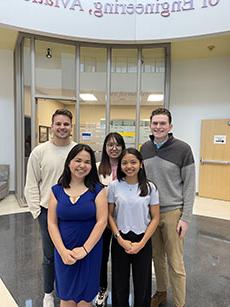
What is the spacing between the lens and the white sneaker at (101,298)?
197 centimetres

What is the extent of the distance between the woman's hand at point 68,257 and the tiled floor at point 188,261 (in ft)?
2.78

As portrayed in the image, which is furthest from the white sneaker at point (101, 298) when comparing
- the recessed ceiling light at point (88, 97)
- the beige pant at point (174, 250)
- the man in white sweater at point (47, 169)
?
the recessed ceiling light at point (88, 97)

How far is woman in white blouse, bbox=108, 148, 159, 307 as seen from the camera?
5.35ft

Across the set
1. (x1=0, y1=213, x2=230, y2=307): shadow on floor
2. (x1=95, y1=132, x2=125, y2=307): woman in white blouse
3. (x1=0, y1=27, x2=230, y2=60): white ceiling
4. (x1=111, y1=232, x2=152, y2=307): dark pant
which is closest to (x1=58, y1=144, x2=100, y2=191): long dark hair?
(x1=95, y1=132, x2=125, y2=307): woman in white blouse

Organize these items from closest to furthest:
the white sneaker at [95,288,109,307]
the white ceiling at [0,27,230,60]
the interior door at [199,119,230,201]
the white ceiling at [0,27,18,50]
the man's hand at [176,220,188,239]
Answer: the man's hand at [176,220,188,239], the white sneaker at [95,288,109,307], the white ceiling at [0,27,18,50], the white ceiling at [0,27,230,60], the interior door at [199,119,230,201]

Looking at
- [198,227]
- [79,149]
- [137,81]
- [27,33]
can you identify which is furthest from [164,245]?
[27,33]

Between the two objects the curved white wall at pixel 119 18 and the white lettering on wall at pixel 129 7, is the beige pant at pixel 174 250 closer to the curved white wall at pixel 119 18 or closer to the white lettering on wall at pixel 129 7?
the curved white wall at pixel 119 18

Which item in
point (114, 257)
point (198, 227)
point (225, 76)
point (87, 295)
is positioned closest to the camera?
point (87, 295)

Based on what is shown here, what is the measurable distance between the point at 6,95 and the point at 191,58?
14.4 feet

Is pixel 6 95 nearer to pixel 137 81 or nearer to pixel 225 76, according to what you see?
pixel 137 81

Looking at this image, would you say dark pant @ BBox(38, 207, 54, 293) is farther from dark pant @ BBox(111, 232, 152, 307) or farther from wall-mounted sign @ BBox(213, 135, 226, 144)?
wall-mounted sign @ BBox(213, 135, 226, 144)

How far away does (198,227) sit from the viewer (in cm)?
390

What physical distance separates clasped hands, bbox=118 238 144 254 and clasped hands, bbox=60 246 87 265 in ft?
0.88

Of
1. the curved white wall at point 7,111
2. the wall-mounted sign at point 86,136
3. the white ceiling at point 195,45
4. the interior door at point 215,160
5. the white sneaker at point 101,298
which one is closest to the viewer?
the white sneaker at point 101,298
